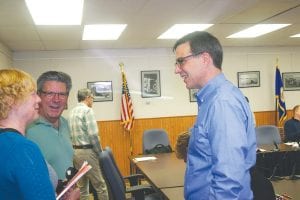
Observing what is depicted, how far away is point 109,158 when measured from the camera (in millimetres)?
2887

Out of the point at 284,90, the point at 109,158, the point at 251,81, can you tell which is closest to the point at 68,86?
the point at 109,158

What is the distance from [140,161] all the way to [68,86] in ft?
8.52

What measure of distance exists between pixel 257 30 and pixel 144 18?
246 cm

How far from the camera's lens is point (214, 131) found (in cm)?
147

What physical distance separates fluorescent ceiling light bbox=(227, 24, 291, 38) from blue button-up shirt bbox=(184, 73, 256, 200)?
454cm

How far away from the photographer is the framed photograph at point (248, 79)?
8.09 metres

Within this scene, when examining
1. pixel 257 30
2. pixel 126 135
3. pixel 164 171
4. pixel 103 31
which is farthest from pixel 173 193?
pixel 126 135

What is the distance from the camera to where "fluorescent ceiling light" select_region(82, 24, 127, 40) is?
17.1 feet

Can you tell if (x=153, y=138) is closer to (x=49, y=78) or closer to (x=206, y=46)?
(x=49, y=78)

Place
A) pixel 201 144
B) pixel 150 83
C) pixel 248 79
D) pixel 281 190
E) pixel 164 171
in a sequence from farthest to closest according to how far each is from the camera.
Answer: pixel 248 79 < pixel 150 83 < pixel 164 171 < pixel 281 190 < pixel 201 144

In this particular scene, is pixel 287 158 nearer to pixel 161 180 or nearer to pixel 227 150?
pixel 161 180

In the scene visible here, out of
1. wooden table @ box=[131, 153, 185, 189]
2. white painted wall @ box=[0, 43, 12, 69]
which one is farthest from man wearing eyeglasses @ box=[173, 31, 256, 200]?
white painted wall @ box=[0, 43, 12, 69]

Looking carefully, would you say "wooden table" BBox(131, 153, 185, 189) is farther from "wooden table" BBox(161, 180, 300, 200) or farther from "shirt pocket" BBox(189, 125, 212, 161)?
"shirt pocket" BBox(189, 125, 212, 161)

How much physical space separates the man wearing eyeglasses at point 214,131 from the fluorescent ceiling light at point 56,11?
2.52 m
